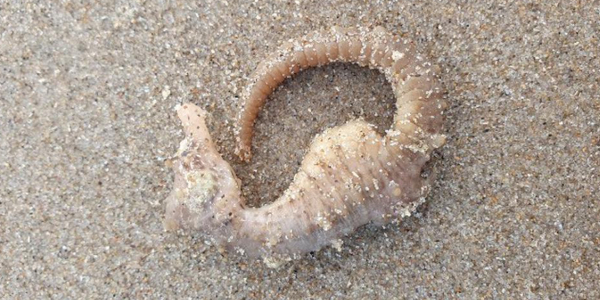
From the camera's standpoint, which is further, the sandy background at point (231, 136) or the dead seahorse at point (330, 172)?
the sandy background at point (231, 136)

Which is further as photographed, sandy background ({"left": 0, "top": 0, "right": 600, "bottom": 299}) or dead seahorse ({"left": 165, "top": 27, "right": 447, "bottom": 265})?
sandy background ({"left": 0, "top": 0, "right": 600, "bottom": 299})

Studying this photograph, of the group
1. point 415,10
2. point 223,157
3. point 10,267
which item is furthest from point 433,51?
point 10,267

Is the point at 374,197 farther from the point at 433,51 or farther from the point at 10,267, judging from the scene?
the point at 10,267

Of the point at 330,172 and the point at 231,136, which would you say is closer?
the point at 330,172
